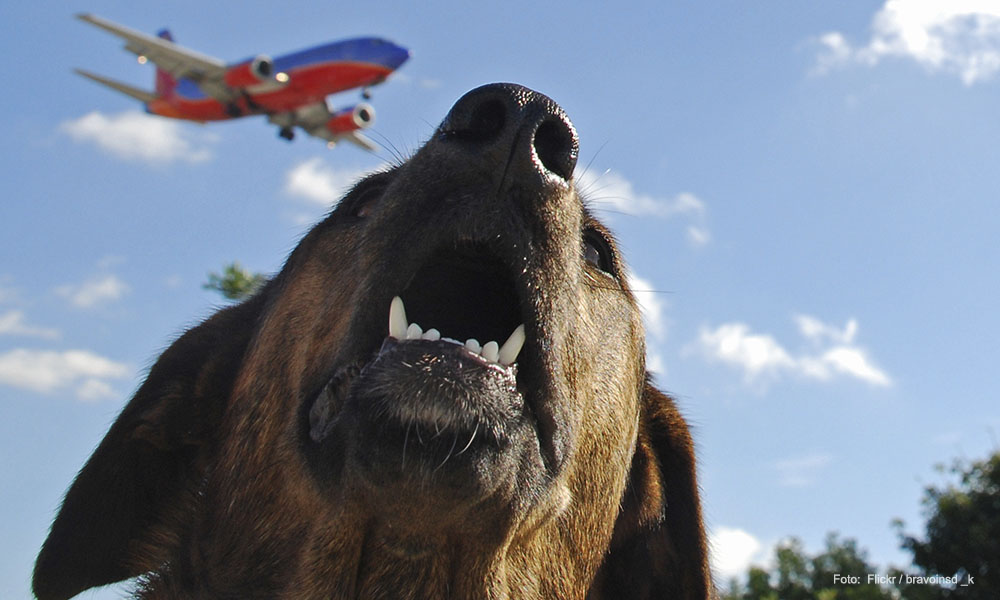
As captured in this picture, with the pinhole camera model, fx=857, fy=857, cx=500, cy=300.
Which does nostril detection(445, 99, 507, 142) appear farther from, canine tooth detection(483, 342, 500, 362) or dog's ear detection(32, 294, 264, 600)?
dog's ear detection(32, 294, 264, 600)

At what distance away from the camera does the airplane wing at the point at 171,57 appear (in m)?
39.1

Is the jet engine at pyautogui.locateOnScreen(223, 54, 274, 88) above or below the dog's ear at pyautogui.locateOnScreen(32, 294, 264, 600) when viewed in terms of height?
above

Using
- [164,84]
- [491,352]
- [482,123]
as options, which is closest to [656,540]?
[491,352]

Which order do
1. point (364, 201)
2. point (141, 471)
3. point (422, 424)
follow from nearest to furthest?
point (422, 424), point (364, 201), point (141, 471)

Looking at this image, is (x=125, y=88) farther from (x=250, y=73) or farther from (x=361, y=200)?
(x=361, y=200)

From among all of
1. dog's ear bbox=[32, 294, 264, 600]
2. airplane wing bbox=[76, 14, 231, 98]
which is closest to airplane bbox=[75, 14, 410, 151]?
airplane wing bbox=[76, 14, 231, 98]

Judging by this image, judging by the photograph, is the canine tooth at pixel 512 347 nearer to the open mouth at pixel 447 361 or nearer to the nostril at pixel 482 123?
the open mouth at pixel 447 361

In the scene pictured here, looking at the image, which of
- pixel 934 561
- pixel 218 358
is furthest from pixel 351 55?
pixel 218 358

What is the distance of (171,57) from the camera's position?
130ft

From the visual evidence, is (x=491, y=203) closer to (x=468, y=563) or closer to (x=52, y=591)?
(x=468, y=563)

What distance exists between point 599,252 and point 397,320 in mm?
1295

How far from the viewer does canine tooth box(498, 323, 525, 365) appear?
248 cm

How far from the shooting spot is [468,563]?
→ 9.21 feet

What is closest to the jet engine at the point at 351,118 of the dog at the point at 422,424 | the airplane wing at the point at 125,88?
the airplane wing at the point at 125,88
